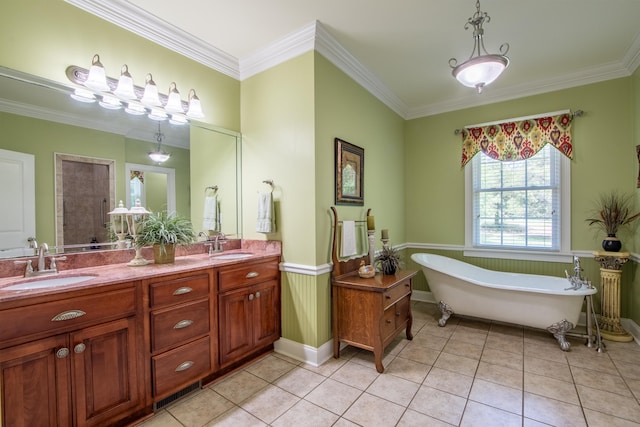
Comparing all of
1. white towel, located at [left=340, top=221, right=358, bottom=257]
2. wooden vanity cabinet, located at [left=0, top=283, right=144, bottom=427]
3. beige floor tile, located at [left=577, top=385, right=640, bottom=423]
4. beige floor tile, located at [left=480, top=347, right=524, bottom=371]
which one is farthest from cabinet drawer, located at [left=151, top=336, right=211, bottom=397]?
beige floor tile, located at [left=577, top=385, right=640, bottom=423]

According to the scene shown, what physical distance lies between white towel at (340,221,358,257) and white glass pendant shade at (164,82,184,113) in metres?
1.76

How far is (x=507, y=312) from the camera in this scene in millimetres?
2869

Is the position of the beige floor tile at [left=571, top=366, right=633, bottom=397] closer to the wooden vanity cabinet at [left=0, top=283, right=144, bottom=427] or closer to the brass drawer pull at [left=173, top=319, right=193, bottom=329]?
the brass drawer pull at [left=173, top=319, right=193, bottom=329]

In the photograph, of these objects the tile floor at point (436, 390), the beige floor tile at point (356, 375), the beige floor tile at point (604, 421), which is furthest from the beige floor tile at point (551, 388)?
the beige floor tile at point (356, 375)

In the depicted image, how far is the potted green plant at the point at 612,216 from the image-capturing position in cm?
291

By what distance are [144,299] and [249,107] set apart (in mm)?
1998

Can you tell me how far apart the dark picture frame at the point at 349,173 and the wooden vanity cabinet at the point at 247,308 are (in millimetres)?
896

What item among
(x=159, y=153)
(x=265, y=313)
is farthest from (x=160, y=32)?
(x=265, y=313)

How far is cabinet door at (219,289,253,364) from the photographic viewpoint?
2213mm

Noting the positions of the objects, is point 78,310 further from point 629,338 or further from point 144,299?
point 629,338

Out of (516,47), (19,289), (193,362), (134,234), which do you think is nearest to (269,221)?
(134,234)

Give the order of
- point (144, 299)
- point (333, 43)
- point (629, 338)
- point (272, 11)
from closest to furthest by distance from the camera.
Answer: point (144, 299), point (272, 11), point (333, 43), point (629, 338)

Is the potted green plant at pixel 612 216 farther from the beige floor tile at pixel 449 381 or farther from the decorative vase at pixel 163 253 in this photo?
the decorative vase at pixel 163 253

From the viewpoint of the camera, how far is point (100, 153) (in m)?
2.13
